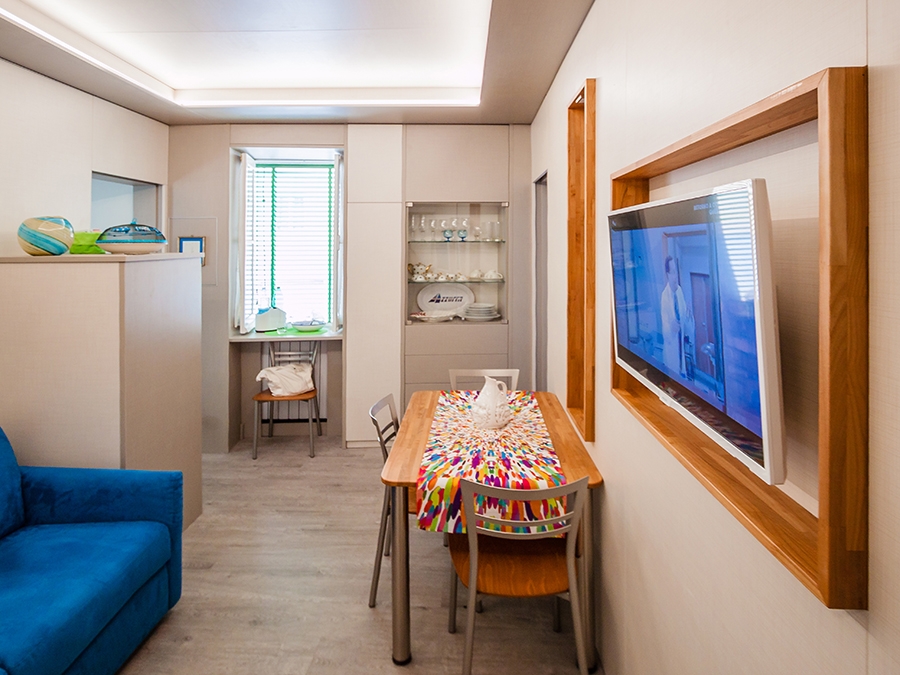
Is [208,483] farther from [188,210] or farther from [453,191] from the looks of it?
[453,191]

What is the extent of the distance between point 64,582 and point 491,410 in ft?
5.55

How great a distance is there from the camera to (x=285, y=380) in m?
4.85

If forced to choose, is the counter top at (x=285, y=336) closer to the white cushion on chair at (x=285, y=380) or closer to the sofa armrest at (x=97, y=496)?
the white cushion on chair at (x=285, y=380)

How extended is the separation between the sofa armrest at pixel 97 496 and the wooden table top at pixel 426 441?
0.99m

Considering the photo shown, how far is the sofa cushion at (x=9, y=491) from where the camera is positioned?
2.36 m

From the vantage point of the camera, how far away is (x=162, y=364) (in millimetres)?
3125

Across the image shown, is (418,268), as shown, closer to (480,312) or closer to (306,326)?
(480,312)

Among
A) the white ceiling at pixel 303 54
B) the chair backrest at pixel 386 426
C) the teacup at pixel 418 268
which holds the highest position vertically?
the white ceiling at pixel 303 54

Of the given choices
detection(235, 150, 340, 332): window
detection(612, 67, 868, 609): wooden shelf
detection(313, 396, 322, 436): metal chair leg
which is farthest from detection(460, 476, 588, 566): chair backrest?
detection(235, 150, 340, 332): window

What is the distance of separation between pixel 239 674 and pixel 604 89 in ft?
8.19

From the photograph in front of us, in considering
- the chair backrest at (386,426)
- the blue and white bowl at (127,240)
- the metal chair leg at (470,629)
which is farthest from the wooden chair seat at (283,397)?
the metal chair leg at (470,629)

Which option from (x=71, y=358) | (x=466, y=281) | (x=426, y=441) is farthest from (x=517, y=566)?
(x=466, y=281)

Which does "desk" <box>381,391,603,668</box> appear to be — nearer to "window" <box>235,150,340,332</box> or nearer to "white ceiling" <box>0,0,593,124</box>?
"white ceiling" <box>0,0,593,124</box>

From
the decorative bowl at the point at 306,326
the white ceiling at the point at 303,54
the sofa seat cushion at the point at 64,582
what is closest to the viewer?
the sofa seat cushion at the point at 64,582
